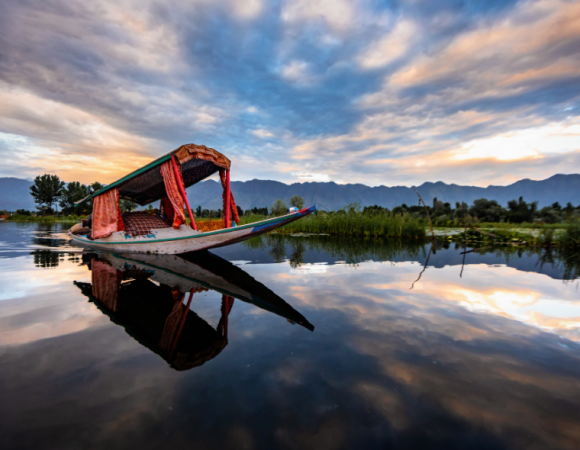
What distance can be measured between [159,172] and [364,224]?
11419 mm

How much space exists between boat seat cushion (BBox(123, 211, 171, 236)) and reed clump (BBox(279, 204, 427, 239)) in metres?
10.5

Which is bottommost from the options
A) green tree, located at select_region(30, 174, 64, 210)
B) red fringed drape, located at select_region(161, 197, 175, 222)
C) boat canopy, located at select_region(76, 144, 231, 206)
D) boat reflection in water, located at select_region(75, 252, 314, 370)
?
boat reflection in water, located at select_region(75, 252, 314, 370)

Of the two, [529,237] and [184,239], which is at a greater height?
[184,239]

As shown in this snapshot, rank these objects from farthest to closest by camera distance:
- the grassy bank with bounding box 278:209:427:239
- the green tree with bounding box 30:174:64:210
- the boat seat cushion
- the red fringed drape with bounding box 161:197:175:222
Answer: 1. the green tree with bounding box 30:174:64:210
2. the grassy bank with bounding box 278:209:427:239
3. the red fringed drape with bounding box 161:197:175:222
4. the boat seat cushion

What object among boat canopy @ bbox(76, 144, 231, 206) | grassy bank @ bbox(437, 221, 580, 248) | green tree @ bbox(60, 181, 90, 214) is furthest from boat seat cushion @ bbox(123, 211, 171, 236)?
green tree @ bbox(60, 181, 90, 214)

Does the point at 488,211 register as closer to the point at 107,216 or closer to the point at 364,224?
the point at 364,224

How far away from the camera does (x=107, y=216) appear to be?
29.3ft

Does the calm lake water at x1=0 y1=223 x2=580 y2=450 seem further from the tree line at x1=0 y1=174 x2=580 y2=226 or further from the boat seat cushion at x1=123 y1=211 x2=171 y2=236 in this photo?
the tree line at x1=0 y1=174 x2=580 y2=226

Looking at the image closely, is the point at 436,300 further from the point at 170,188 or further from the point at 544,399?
the point at 170,188

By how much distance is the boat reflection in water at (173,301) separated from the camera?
2570 millimetres

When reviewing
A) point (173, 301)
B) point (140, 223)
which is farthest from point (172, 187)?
point (173, 301)

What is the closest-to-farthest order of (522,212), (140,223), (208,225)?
1. (140,223)
2. (208,225)
3. (522,212)

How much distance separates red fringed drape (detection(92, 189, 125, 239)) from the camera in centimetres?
880

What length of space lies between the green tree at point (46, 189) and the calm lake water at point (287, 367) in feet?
188
